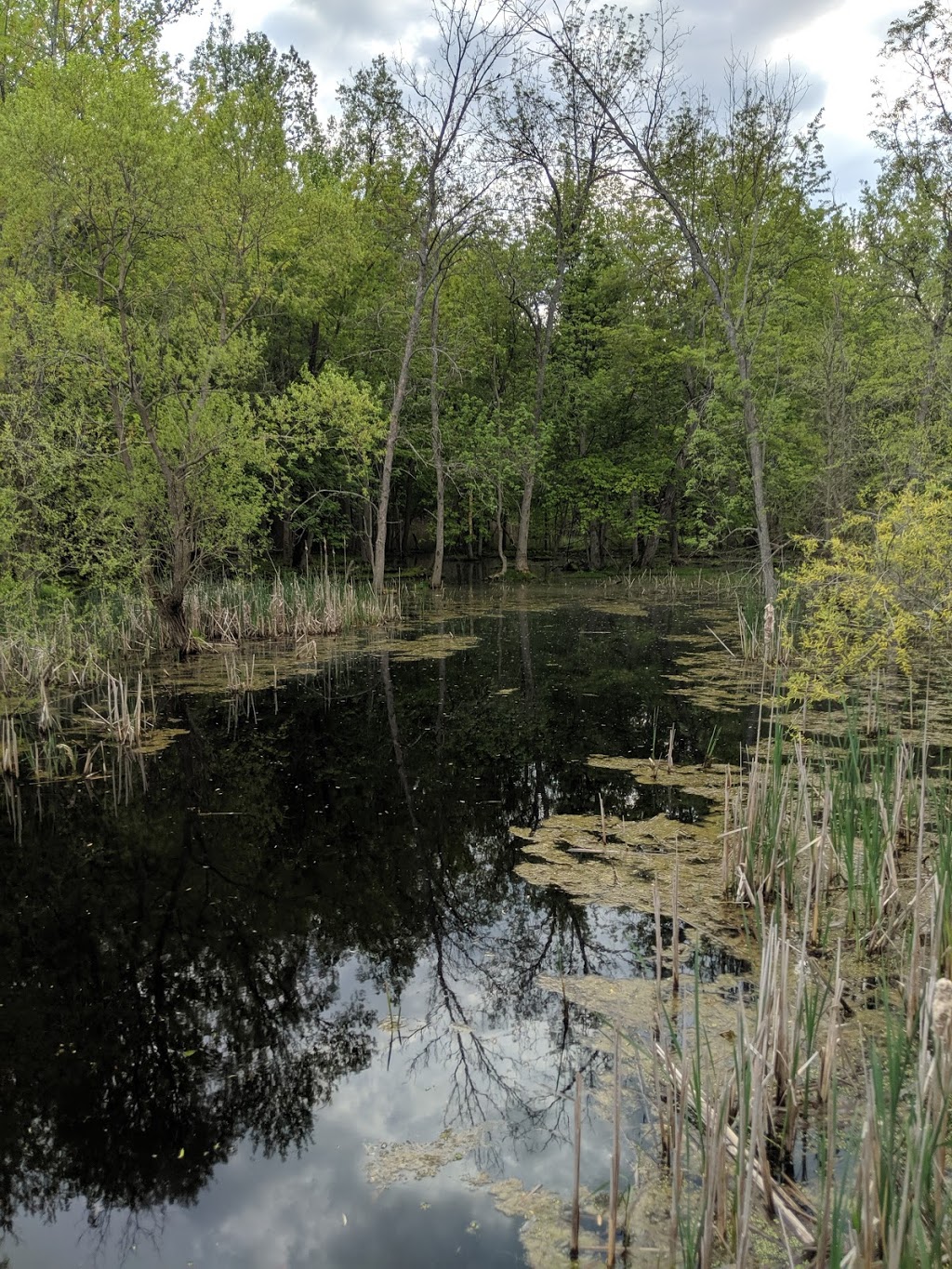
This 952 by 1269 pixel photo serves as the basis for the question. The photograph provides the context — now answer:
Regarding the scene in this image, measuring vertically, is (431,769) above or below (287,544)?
below

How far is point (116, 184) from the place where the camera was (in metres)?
10.6

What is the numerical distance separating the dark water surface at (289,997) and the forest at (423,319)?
3.62 metres

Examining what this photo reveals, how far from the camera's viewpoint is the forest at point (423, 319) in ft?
35.2

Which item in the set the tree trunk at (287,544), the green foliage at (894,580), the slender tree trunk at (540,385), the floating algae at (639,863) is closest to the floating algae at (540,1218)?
the floating algae at (639,863)

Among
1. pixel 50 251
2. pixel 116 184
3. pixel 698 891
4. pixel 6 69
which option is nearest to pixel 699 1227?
pixel 698 891

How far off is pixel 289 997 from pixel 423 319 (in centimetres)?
2313

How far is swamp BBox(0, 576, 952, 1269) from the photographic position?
8.28 ft

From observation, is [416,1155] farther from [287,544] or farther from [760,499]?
[287,544]

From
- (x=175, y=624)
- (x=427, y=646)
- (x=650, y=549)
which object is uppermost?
(x=650, y=549)

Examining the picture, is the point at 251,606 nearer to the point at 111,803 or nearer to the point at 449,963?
the point at 111,803

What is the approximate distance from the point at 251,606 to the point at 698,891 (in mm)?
11145

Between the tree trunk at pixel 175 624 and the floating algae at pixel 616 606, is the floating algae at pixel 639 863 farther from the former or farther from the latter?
the floating algae at pixel 616 606

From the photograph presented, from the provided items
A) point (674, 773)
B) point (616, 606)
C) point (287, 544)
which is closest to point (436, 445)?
point (287, 544)

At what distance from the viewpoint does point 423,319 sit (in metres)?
24.3
